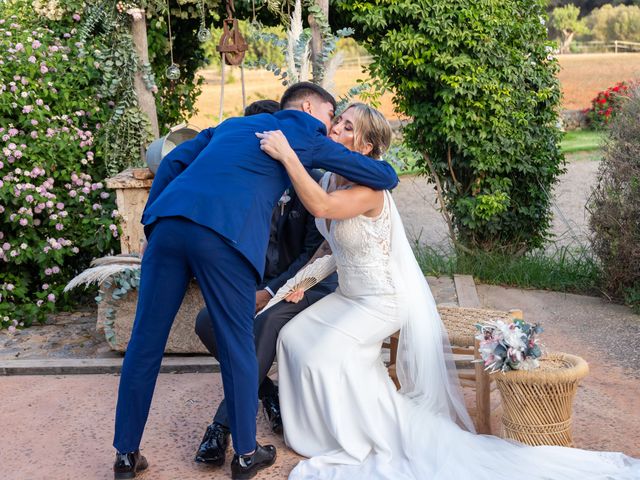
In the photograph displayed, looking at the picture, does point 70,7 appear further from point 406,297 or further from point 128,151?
point 406,297

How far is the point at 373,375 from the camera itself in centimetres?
383

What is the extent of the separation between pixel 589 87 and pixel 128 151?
22059 mm

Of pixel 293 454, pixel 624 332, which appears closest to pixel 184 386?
pixel 293 454

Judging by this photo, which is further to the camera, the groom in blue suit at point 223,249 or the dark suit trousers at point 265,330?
the dark suit trousers at point 265,330

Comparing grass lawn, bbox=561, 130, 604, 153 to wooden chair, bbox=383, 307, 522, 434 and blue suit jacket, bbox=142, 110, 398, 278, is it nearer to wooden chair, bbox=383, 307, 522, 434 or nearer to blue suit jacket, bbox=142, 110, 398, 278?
wooden chair, bbox=383, 307, 522, 434

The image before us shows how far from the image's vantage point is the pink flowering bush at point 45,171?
5926 millimetres

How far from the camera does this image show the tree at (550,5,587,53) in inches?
1654

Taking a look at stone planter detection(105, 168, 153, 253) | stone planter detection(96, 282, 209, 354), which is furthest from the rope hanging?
stone planter detection(96, 282, 209, 354)

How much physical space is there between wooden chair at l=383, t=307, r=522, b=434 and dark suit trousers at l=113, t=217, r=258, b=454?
1.06 m

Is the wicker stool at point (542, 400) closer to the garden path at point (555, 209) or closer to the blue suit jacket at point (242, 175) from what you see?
the blue suit jacket at point (242, 175)

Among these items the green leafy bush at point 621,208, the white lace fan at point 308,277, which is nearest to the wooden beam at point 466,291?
the green leafy bush at point 621,208

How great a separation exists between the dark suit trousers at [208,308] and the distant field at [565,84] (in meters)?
15.8

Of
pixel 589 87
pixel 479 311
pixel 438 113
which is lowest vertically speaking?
pixel 589 87

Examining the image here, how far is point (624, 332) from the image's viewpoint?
5.60 metres
